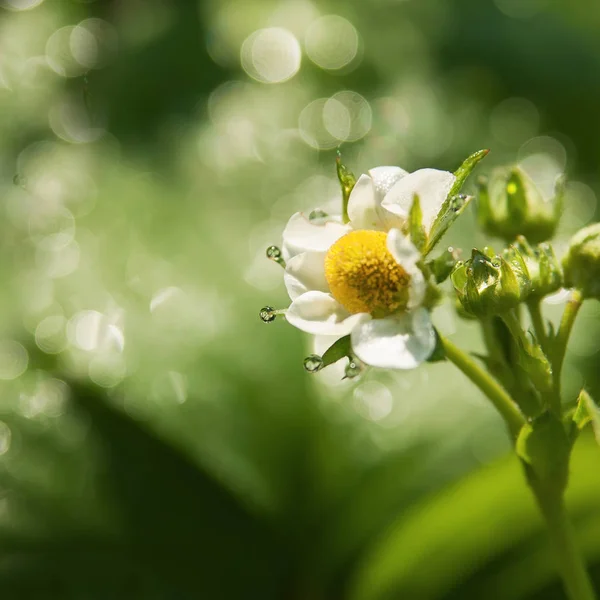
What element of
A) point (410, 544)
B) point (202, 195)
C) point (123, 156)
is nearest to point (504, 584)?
point (410, 544)

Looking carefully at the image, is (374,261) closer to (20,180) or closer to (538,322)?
(538,322)

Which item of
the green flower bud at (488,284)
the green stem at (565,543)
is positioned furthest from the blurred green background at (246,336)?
the green flower bud at (488,284)

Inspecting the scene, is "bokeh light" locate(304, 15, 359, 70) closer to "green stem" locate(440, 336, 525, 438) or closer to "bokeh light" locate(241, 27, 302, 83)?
"bokeh light" locate(241, 27, 302, 83)

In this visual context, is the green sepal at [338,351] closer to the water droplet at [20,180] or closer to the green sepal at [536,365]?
the green sepal at [536,365]

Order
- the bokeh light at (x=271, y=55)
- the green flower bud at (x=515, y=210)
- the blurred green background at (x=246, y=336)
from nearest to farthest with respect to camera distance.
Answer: the green flower bud at (x=515, y=210)
the blurred green background at (x=246, y=336)
the bokeh light at (x=271, y=55)

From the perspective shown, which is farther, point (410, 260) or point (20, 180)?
point (20, 180)

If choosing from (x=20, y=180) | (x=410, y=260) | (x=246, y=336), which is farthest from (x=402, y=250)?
(x=20, y=180)
